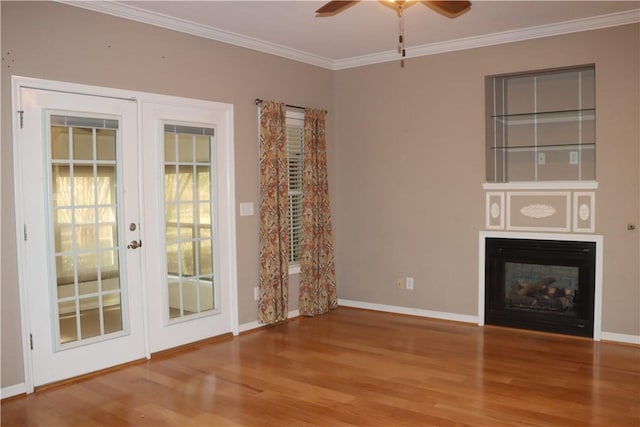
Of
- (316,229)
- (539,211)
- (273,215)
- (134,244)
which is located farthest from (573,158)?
(134,244)

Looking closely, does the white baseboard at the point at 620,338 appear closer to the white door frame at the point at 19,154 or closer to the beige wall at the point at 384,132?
the beige wall at the point at 384,132

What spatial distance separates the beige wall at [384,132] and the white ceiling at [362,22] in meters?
0.10

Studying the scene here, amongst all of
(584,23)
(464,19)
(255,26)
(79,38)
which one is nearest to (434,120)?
(464,19)

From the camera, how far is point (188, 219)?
4.88 meters

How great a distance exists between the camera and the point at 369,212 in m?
6.26

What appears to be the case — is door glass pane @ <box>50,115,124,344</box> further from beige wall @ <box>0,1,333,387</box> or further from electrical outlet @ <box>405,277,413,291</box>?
electrical outlet @ <box>405,277,413,291</box>

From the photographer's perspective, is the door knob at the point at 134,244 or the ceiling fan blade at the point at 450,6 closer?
the ceiling fan blade at the point at 450,6

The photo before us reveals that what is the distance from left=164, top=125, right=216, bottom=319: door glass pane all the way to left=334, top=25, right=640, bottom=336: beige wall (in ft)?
6.28

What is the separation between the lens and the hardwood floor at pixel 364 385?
132 inches

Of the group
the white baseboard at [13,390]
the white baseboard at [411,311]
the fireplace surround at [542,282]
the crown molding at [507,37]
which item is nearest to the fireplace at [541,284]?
the fireplace surround at [542,282]

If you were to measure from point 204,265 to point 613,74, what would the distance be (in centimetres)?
401

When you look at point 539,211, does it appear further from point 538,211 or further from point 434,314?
point 434,314

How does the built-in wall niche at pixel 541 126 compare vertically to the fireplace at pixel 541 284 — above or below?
above

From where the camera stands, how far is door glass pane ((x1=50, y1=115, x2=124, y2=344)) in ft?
13.0
